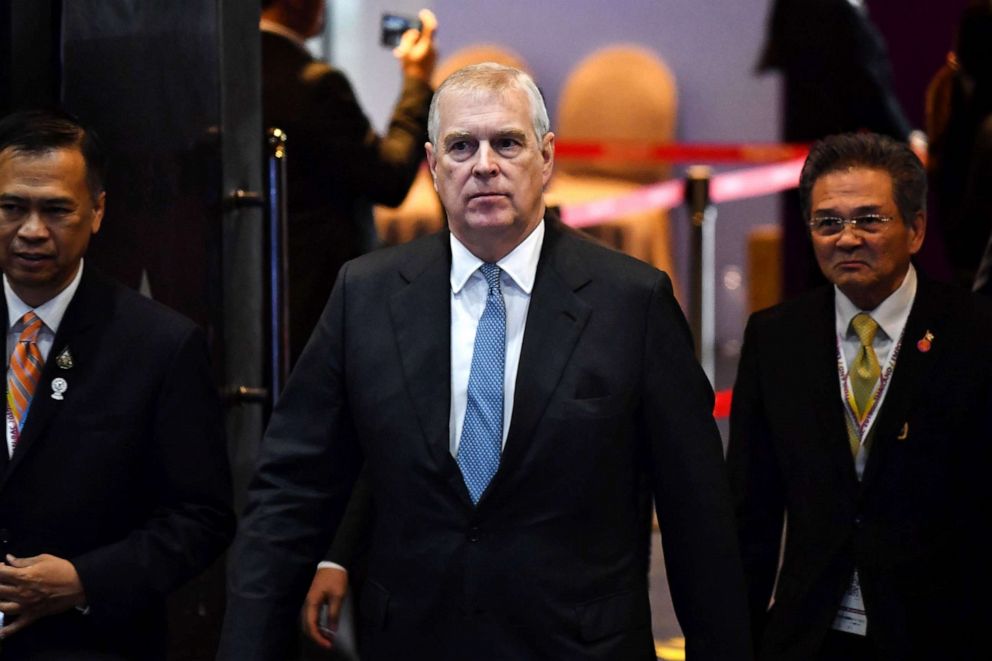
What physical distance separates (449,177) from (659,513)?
673 millimetres

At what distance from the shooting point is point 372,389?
292 centimetres

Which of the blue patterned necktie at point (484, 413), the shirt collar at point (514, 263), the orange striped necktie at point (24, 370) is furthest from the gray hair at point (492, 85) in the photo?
the orange striped necktie at point (24, 370)

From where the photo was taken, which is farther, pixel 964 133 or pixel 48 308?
pixel 964 133

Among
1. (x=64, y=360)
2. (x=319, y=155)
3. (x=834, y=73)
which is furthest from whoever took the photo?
(x=834, y=73)

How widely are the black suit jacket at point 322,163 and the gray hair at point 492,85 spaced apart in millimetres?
1661

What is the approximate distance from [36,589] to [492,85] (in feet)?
4.24

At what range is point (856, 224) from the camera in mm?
3443

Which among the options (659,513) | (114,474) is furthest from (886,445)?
(114,474)

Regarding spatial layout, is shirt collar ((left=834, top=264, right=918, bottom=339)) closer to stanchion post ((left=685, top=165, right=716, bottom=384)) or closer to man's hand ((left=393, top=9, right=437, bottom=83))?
man's hand ((left=393, top=9, right=437, bottom=83))

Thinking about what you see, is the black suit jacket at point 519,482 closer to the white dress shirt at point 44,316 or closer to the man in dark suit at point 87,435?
the man in dark suit at point 87,435

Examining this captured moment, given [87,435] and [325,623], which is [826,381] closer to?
[325,623]

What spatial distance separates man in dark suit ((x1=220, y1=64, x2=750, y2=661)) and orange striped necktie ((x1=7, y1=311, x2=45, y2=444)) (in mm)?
672

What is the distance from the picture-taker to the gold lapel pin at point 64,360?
11.1ft

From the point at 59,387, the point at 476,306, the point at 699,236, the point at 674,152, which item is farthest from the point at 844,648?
the point at 674,152
